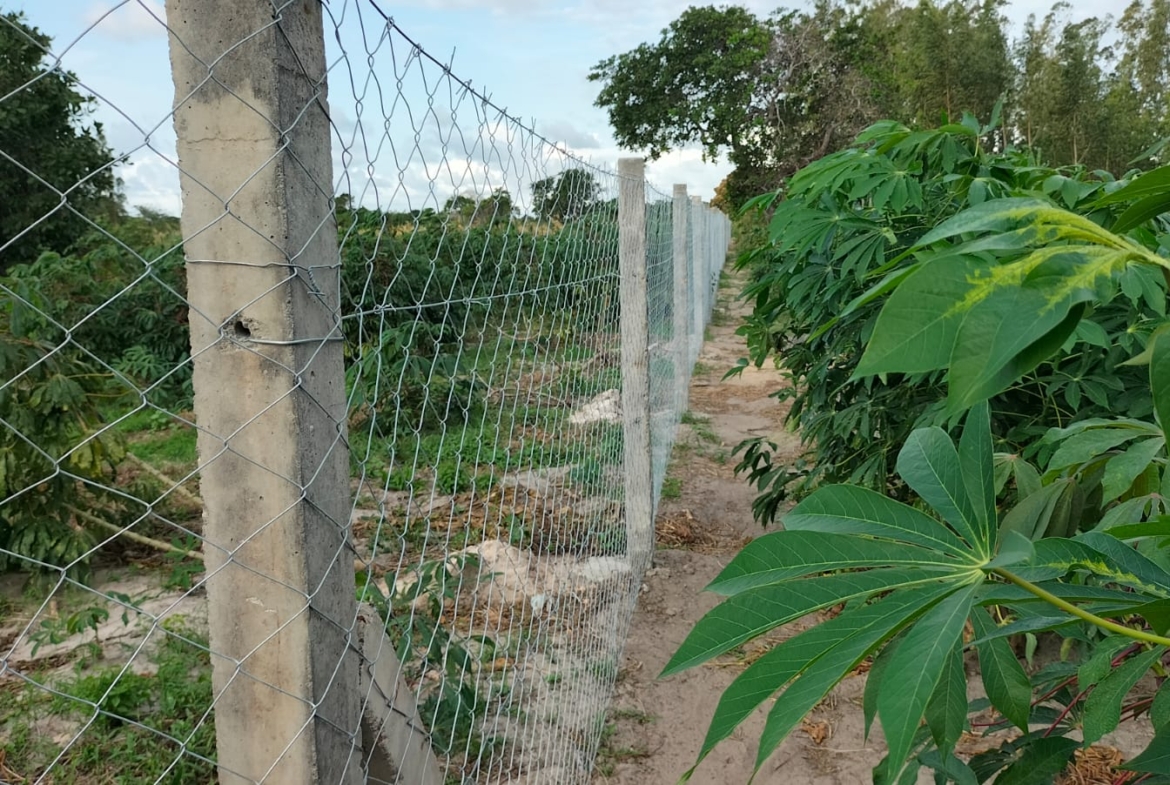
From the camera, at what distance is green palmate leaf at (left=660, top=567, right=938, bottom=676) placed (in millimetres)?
582

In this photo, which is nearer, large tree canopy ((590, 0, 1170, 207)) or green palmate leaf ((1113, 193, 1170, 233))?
green palmate leaf ((1113, 193, 1170, 233))

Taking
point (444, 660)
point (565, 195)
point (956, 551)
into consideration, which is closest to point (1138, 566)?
point (956, 551)

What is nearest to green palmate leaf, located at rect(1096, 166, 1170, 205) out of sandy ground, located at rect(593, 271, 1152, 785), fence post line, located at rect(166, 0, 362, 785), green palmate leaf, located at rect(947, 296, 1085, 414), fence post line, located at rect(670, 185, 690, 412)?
green palmate leaf, located at rect(947, 296, 1085, 414)

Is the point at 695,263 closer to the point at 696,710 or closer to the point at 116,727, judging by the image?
the point at 696,710

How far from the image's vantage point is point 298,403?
0.86 m

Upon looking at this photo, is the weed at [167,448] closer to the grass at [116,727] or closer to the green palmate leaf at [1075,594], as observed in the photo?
the grass at [116,727]

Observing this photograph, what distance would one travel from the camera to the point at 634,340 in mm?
3312

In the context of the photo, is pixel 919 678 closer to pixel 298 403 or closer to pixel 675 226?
pixel 298 403

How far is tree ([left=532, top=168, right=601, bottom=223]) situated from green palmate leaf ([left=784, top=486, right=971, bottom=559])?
5.50 ft

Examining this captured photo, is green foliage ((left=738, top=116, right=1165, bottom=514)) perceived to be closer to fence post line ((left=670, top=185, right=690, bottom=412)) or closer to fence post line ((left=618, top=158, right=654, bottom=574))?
fence post line ((left=618, top=158, right=654, bottom=574))

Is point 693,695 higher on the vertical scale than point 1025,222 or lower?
lower

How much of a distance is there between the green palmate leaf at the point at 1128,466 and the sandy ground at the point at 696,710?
0.80 metres

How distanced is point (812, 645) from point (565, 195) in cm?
223

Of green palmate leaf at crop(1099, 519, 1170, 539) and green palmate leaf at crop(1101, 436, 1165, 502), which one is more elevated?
green palmate leaf at crop(1099, 519, 1170, 539)
